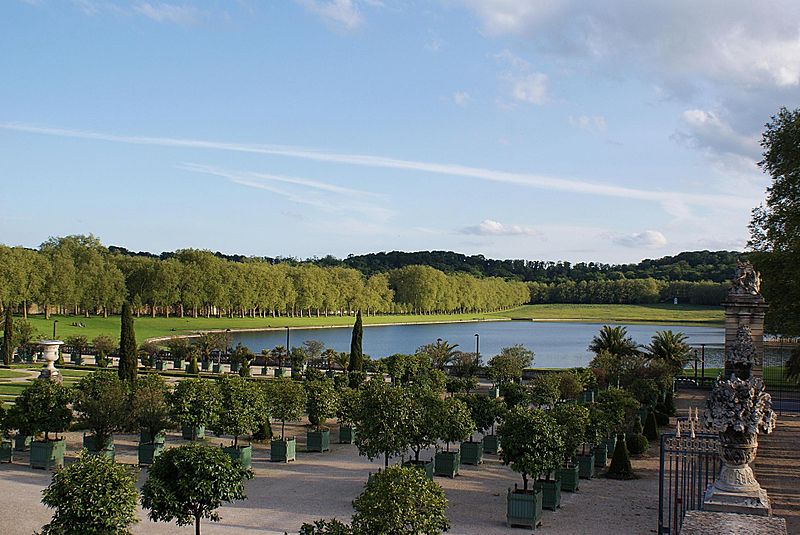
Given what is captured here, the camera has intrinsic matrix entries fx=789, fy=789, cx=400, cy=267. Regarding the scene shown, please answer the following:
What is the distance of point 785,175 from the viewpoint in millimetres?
35156

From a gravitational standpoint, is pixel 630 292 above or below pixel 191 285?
above

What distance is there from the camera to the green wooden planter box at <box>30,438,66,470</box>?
21.6 metres

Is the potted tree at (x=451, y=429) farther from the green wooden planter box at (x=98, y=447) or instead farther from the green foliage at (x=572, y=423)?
the green wooden planter box at (x=98, y=447)

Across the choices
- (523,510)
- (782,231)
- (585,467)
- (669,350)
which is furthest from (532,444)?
(669,350)

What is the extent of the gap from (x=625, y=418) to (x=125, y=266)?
96.1 meters

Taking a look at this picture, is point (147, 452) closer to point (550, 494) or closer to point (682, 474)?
point (550, 494)

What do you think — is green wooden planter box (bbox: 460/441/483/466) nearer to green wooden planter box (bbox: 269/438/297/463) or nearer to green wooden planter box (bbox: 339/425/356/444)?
green wooden planter box (bbox: 339/425/356/444)

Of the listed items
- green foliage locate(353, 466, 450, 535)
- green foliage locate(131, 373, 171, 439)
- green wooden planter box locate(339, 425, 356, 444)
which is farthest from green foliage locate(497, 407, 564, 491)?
green foliage locate(131, 373, 171, 439)

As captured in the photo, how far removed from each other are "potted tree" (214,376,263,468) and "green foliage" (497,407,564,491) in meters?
7.86

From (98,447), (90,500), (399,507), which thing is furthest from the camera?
(98,447)

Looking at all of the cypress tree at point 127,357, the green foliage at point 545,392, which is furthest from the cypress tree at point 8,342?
the green foliage at point 545,392

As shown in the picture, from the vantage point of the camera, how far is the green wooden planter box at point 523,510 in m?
17.0

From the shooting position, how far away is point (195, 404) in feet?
77.8

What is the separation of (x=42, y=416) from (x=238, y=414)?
5466 millimetres
